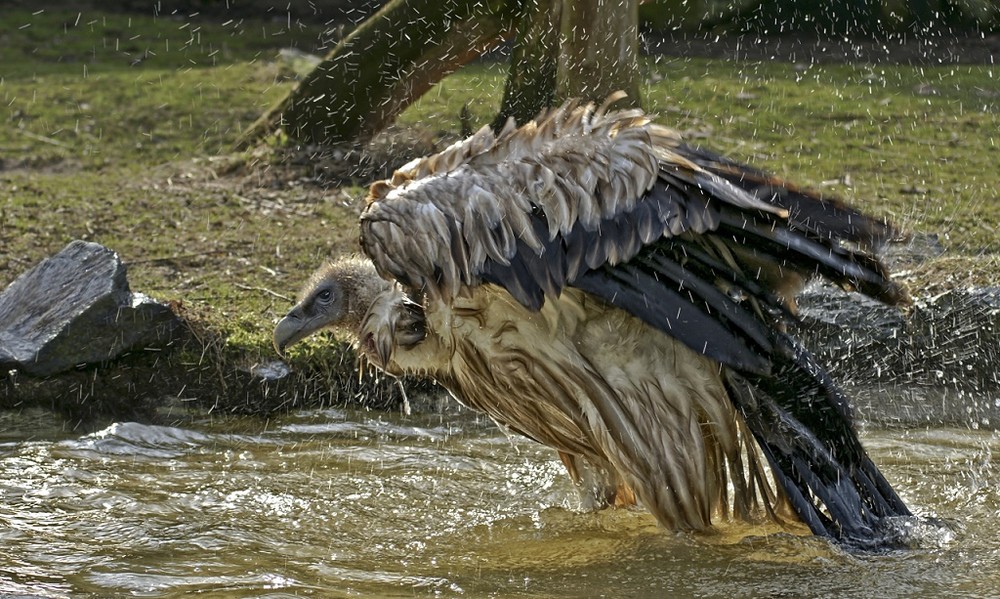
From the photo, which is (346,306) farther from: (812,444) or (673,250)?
(812,444)

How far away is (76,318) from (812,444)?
9.95ft

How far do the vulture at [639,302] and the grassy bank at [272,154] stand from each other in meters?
1.66

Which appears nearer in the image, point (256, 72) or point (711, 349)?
point (711, 349)

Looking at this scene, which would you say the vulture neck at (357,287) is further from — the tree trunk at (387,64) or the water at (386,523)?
the tree trunk at (387,64)

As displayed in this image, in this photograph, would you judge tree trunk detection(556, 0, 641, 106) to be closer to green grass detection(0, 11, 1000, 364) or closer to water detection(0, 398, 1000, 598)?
green grass detection(0, 11, 1000, 364)

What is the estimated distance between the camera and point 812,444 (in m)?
4.29

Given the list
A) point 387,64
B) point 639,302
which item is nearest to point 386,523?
point 639,302

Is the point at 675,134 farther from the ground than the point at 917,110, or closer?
closer

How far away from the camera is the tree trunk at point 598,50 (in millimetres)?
7172

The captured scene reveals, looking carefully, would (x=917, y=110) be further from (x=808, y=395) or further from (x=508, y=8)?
(x=808, y=395)

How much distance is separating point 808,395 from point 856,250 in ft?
1.57

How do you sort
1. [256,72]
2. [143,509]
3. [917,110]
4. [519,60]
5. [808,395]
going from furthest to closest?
1. [256,72]
2. [917,110]
3. [519,60]
4. [143,509]
5. [808,395]

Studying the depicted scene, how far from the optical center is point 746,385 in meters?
4.32

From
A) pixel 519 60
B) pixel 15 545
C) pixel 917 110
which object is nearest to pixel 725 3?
pixel 917 110
